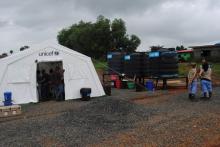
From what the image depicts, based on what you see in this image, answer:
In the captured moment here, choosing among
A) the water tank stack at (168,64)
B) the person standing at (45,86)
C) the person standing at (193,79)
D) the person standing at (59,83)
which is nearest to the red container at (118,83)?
the water tank stack at (168,64)

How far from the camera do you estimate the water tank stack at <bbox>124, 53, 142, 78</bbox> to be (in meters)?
24.0

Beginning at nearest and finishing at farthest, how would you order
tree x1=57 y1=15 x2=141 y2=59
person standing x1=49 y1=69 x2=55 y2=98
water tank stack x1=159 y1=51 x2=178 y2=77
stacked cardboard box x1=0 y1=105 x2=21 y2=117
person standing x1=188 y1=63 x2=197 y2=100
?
1. stacked cardboard box x1=0 y1=105 x2=21 y2=117
2. person standing x1=188 y1=63 x2=197 y2=100
3. person standing x1=49 y1=69 x2=55 y2=98
4. water tank stack x1=159 y1=51 x2=178 y2=77
5. tree x1=57 y1=15 x2=141 y2=59

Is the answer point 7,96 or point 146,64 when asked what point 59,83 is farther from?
point 146,64

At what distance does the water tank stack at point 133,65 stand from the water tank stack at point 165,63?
1660mm

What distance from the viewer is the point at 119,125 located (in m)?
11.6

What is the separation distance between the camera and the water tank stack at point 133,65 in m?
24.0

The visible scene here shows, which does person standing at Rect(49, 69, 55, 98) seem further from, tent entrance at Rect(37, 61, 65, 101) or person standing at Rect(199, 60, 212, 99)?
person standing at Rect(199, 60, 212, 99)

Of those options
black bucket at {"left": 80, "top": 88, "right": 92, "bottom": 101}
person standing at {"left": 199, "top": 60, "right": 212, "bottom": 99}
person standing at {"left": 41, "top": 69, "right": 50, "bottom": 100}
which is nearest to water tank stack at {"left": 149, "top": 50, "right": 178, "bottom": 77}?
black bucket at {"left": 80, "top": 88, "right": 92, "bottom": 101}

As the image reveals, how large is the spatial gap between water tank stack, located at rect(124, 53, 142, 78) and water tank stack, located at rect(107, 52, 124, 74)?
2.39 ft

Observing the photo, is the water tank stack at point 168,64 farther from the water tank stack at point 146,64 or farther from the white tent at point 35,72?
the white tent at point 35,72

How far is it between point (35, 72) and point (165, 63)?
7.62 m

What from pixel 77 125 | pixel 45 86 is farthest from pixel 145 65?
pixel 77 125

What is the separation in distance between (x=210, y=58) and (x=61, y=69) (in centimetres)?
3285

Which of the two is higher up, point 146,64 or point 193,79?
point 146,64
